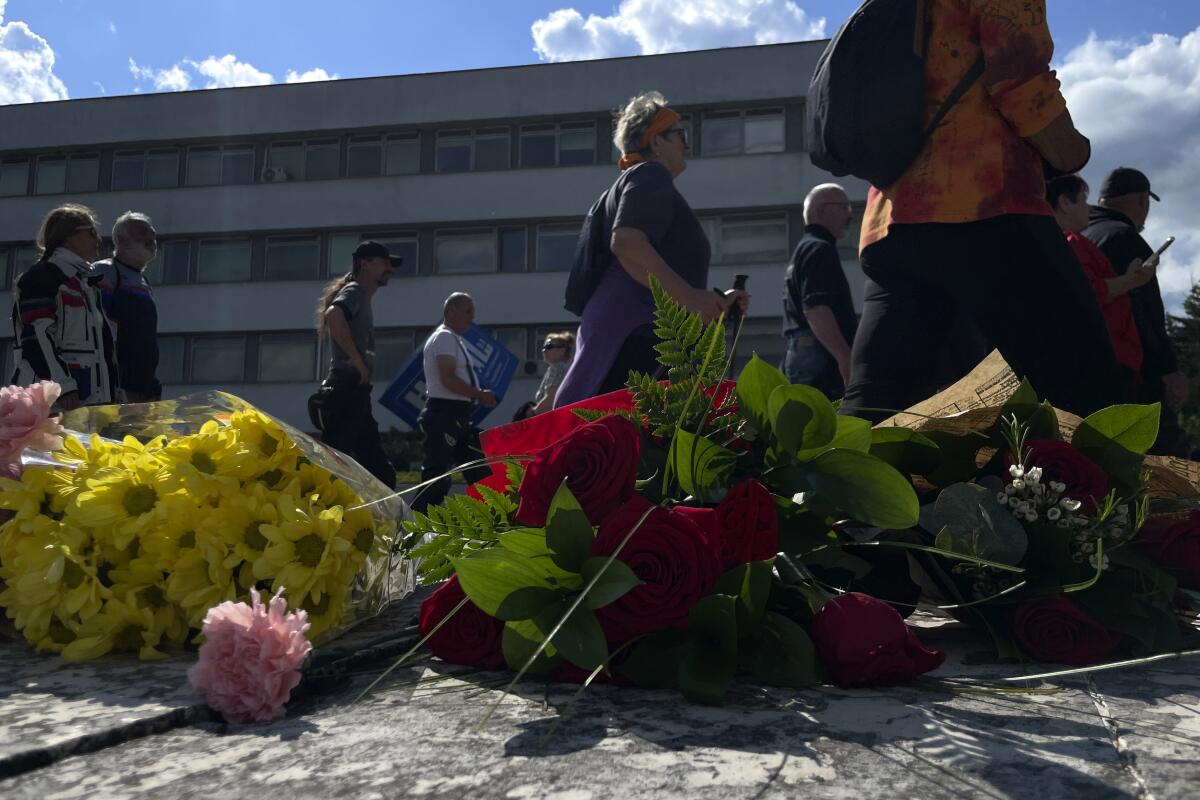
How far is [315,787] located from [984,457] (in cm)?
132

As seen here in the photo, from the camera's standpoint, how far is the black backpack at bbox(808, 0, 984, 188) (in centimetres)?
285

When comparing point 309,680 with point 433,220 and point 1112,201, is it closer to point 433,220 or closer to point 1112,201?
point 1112,201

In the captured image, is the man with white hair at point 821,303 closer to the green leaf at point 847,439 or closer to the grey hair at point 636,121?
the grey hair at point 636,121

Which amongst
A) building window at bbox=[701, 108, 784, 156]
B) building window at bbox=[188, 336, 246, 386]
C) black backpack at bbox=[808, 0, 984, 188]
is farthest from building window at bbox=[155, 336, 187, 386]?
black backpack at bbox=[808, 0, 984, 188]

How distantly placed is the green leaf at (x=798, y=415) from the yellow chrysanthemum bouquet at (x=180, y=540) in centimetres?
65

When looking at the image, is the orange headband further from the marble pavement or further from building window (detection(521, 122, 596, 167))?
Answer: building window (detection(521, 122, 596, 167))

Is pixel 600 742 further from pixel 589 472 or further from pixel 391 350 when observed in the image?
pixel 391 350

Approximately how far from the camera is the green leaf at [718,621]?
1369mm

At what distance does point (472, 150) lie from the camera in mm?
30578

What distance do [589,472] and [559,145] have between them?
29.4m

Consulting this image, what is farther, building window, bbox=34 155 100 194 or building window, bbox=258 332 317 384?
building window, bbox=34 155 100 194

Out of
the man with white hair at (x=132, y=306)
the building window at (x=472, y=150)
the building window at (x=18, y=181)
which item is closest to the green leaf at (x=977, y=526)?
the man with white hair at (x=132, y=306)

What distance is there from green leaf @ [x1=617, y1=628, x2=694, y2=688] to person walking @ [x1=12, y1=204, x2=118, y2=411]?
3.66 m

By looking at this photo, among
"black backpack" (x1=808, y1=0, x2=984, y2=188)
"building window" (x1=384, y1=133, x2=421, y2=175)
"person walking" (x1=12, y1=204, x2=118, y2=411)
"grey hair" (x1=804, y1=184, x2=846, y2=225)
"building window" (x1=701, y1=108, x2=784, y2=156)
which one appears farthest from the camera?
"building window" (x1=384, y1=133, x2=421, y2=175)
